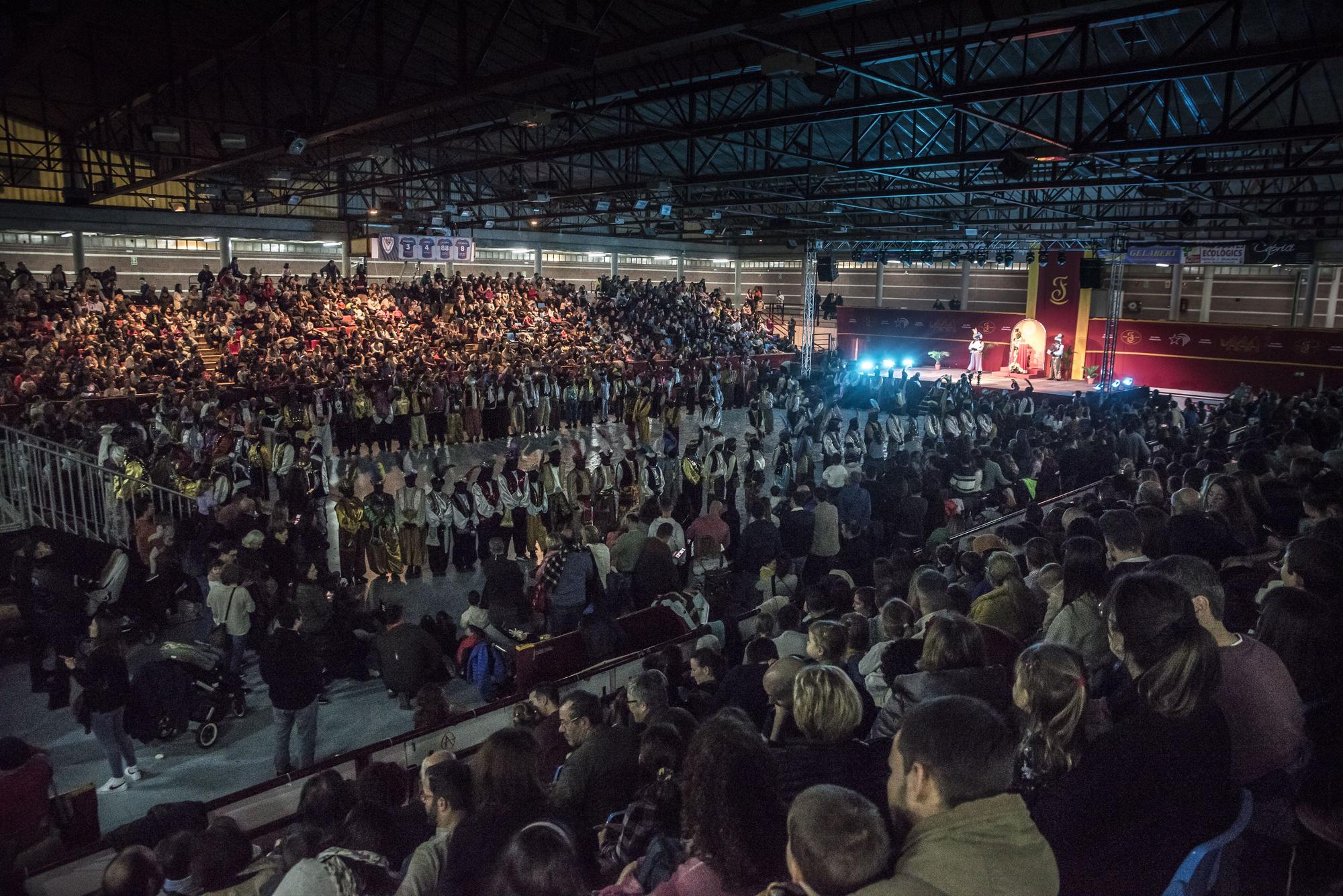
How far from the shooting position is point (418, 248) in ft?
74.1

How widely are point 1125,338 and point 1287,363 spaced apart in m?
4.96

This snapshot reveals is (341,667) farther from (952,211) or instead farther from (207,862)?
(952,211)

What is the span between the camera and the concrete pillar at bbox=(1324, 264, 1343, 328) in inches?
1092

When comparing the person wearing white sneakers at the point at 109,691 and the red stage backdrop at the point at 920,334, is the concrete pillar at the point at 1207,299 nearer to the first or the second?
the red stage backdrop at the point at 920,334

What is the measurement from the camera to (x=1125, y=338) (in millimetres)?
29375

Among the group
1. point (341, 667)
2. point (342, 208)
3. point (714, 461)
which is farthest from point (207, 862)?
point (342, 208)

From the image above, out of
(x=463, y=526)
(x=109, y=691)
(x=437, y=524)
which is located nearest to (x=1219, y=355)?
(x=463, y=526)

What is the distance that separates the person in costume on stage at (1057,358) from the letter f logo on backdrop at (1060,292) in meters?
1.35

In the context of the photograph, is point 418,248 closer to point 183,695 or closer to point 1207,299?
point 183,695

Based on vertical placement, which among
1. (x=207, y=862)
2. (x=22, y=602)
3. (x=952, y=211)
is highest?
(x=952, y=211)

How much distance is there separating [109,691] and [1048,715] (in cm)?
529

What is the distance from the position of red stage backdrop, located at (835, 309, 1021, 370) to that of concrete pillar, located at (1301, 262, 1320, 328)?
28.9 ft

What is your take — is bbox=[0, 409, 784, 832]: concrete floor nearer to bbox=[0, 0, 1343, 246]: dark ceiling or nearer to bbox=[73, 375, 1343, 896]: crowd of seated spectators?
bbox=[73, 375, 1343, 896]: crowd of seated spectators

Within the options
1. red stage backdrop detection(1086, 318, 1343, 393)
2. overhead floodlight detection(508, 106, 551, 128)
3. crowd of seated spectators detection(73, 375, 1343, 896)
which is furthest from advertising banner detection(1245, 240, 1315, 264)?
crowd of seated spectators detection(73, 375, 1343, 896)
